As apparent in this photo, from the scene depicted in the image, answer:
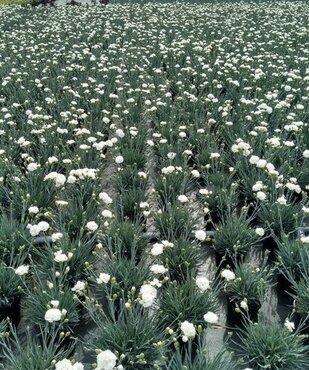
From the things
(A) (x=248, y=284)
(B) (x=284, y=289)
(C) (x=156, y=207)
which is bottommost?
(C) (x=156, y=207)

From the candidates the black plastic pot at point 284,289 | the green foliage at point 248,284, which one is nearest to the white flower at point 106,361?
the green foliage at point 248,284

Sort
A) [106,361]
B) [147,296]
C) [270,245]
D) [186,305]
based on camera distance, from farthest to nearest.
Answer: [270,245] < [186,305] < [147,296] < [106,361]

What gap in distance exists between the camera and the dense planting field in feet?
9.08

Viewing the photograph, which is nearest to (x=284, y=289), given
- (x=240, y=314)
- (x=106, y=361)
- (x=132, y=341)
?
(x=240, y=314)

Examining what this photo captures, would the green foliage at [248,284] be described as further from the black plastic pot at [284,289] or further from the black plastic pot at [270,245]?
the black plastic pot at [270,245]

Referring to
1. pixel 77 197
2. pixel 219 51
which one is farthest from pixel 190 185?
pixel 219 51

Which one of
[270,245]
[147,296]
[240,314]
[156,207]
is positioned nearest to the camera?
[147,296]

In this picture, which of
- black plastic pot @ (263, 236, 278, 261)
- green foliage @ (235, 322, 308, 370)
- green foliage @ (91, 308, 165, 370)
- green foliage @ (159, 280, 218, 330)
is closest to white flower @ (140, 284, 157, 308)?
green foliage @ (91, 308, 165, 370)

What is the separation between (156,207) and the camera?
4.76 m

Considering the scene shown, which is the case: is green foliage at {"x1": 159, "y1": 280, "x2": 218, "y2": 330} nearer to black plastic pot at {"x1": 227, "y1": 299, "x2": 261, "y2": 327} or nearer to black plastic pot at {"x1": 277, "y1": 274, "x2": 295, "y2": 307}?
black plastic pot at {"x1": 227, "y1": 299, "x2": 261, "y2": 327}

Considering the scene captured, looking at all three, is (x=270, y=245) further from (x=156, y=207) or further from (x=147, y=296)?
(x=147, y=296)

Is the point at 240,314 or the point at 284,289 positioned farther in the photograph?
the point at 284,289

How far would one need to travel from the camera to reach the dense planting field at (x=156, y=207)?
2.77 m

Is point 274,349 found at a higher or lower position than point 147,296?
lower
